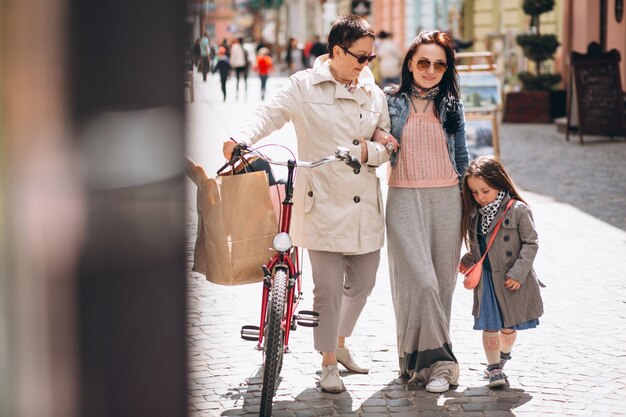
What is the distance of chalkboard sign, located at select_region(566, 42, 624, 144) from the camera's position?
56.1 feet

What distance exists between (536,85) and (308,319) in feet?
58.6

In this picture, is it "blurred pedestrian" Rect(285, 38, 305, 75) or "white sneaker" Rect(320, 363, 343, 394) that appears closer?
"white sneaker" Rect(320, 363, 343, 394)

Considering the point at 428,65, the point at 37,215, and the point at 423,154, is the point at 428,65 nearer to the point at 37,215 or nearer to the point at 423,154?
the point at 423,154

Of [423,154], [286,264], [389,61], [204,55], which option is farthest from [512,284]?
[389,61]

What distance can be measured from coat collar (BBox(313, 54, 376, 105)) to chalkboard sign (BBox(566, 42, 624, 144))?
13.1m

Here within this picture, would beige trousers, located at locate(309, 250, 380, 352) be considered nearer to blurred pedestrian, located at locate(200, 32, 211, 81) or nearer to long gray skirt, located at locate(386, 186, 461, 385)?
long gray skirt, located at locate(386, 186, 461, 385)

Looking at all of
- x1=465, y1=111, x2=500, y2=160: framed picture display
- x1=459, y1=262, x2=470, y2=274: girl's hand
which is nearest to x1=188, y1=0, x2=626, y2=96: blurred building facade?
x1=465, y1=111, x2=500, y2=160: framed picture display

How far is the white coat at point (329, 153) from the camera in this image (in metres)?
4.46

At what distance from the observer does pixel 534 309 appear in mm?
4664

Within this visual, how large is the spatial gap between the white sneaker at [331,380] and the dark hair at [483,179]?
0.82 m

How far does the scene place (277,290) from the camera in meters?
4.08

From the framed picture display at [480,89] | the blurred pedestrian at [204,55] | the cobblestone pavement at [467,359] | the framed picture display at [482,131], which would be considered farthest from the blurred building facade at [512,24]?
the blurred pedestrian at [204,55]

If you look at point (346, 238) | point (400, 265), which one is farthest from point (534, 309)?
point (346, 238)

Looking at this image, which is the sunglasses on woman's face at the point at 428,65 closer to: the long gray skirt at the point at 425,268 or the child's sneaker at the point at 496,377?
the long gray skirt at the point at 425,268
